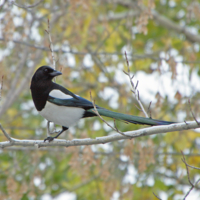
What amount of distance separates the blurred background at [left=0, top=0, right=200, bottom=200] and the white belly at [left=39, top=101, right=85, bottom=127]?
2.04 feet

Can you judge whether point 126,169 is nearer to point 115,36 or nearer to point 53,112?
point 53,112

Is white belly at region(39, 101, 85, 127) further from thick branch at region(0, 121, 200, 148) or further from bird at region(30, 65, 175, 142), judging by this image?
thick branch at region(0, 121, 200, 148)

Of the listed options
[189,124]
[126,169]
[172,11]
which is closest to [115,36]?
[172,11]

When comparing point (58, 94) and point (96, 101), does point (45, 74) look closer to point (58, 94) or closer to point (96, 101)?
point (58, 94)

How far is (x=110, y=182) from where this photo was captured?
474 centimetres

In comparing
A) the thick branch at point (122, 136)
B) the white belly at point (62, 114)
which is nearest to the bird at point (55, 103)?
the white belly at point (62, 114)

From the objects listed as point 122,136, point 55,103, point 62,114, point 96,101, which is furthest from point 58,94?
point 96,101

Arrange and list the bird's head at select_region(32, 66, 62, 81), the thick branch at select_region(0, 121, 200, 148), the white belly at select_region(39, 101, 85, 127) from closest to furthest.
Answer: the thick branch at select_region(0, 121, 200, 148)
the white belly at select_region(39, 101, 85, 127)
the bird's head at select_region(32, 66, 62, 81)

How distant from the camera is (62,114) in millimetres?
3639

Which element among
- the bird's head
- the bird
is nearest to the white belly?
the bird

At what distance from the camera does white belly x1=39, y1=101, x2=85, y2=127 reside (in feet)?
11.7

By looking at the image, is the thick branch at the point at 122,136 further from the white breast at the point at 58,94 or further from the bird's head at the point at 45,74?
the bird's head at the point at 45,74

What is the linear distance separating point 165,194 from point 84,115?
359 cm

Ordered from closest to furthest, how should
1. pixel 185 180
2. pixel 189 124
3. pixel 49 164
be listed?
pixel 189 124, pixel 49 164, pixel 185 180
